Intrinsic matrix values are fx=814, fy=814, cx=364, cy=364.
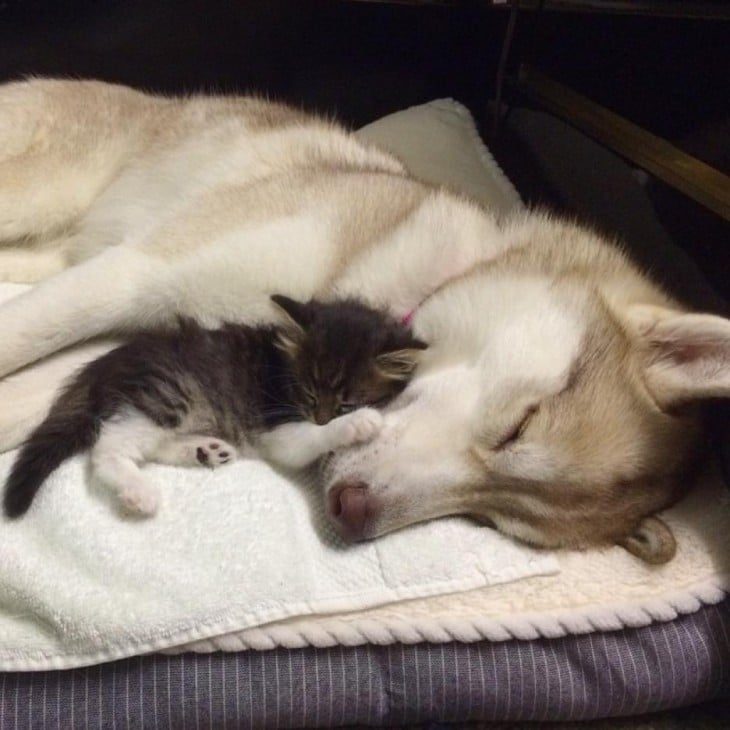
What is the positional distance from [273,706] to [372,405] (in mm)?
639

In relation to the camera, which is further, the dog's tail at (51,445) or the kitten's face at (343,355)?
the kitten's face at (343,355)

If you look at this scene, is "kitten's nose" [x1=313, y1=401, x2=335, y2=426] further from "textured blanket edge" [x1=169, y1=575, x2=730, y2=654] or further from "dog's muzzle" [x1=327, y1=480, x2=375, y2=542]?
"textured blanket edge" [x1=169, y1=575, x2=730, y2=654]

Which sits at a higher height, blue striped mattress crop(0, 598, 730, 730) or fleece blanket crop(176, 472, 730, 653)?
fleece blanket crop(176, 472, 730, 653)

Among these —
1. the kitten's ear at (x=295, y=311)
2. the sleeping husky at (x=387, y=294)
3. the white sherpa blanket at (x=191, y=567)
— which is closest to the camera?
the white sherpa blanket at (x=191, y=567)

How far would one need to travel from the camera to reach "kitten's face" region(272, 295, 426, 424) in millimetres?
1745

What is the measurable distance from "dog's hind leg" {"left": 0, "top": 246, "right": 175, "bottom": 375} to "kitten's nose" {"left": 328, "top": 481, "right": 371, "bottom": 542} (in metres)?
0.67

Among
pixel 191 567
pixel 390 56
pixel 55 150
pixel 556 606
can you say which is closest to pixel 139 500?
pixel 191 567

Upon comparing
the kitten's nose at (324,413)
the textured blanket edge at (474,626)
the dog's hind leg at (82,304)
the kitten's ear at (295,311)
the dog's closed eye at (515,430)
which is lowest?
the textured blanket edge at (474,626)

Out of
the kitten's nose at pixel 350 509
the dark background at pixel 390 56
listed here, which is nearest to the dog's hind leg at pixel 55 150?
the dark background at pixel 390 56

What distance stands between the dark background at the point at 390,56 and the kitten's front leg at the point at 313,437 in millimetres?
1262

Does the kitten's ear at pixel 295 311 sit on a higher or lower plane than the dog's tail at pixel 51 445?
higher

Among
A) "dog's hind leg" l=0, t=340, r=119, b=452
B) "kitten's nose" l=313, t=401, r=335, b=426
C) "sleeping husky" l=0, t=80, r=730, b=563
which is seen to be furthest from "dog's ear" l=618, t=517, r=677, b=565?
"dog's hind leg" l=0, t=340, r=119, b=452

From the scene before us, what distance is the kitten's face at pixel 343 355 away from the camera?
1745 millimetres

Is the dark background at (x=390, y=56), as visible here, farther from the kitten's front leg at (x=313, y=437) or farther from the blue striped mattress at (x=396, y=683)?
the blue striped mattress at (x=396, y=683)
